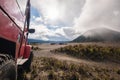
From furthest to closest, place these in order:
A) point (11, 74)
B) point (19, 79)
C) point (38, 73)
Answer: point (38, 73) → point (19, 79) → point (11, 74)

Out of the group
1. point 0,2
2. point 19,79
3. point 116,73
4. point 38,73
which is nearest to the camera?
point 0,2

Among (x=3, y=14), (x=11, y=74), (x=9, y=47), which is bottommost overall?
(x=11, y=74)

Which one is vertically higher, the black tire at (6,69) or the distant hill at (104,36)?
the distant hill at (104,36)

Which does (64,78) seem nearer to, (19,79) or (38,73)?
(38,73)

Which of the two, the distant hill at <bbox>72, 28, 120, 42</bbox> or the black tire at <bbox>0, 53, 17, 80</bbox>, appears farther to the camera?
the distant hill at <bbox>72, 28, 120, 42</bbox>

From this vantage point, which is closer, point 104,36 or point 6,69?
point 6,69

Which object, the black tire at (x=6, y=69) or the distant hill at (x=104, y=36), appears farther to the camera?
the distant hill at (x=104, y=36)

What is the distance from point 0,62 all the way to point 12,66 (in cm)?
65

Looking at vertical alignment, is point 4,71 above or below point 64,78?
above

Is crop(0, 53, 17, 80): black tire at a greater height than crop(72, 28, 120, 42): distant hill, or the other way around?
crop(72, 28, 120, 42): distant hill

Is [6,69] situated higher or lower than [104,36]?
lower

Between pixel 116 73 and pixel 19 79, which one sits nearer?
pixel 19 79

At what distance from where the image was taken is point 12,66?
3998 mm

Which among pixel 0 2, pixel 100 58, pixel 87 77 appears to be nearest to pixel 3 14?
pixel 0 2
